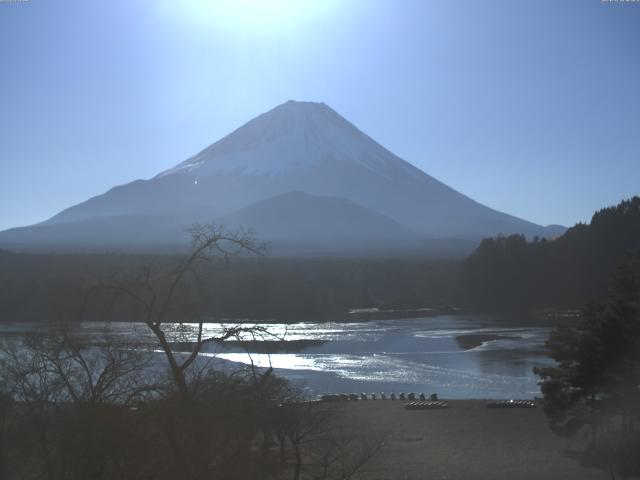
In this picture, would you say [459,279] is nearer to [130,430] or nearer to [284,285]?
[284,285]

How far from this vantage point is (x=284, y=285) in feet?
122

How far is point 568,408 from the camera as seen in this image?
10750mm

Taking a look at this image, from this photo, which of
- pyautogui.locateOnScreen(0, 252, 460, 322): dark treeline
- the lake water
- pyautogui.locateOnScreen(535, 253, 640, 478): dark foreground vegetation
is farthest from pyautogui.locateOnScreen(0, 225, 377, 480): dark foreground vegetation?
pyautogui.locateOnScreen(0, 252, 460, 322): dark treeline

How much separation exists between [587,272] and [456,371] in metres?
23.5

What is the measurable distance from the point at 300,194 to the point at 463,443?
292 feet

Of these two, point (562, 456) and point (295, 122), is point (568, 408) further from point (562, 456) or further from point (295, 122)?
point (295, 122)

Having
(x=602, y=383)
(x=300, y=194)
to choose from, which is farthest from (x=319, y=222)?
(x=602, y=383)

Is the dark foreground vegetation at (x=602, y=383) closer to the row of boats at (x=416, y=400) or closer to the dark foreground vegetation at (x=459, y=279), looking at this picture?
the row of boats at (x=416, y=400)

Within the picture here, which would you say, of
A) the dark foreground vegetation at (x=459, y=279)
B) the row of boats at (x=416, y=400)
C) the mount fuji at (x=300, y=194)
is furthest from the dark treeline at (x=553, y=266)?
the mount fuji at (x=300, y=194)

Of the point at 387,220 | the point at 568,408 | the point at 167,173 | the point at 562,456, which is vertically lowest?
the point at 562,456

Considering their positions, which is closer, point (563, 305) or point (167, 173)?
point (563, 305)

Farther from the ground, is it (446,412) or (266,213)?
(266,213)

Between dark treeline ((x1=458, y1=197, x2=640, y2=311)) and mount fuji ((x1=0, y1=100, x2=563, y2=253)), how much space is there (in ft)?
157

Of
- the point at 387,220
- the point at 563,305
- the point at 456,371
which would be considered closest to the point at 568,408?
the point at 456,371
